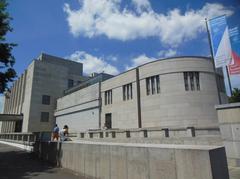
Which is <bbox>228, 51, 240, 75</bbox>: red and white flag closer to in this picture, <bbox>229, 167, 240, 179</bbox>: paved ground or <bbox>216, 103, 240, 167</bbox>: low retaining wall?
<bbox>216, 103, 240, 167</bbox>: low retaining wall

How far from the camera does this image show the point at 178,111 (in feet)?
79.5

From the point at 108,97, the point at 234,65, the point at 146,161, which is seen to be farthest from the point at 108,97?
the point at 146,161

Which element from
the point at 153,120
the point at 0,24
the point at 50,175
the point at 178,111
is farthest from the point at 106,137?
the point at 0,24

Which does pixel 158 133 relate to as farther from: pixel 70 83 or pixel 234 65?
pixel 70 83

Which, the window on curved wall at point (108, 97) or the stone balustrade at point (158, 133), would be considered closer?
the stone balustrade at point (158, 133)

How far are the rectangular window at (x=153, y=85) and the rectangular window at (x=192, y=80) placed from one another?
12.1 ft

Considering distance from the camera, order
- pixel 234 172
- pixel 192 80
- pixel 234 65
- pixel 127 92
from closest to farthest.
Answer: pixel 234 172 → pixel 234 65 → pixel 192 80 → pixel 127 92

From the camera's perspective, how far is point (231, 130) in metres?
8.24

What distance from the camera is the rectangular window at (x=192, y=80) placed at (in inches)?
985

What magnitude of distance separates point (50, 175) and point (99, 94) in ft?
86.4

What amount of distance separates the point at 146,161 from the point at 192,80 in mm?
21968

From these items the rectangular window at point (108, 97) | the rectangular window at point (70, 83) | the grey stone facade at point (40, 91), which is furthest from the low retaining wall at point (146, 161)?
the rectangular window at point (70, 83)

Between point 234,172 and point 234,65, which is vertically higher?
point 234,65

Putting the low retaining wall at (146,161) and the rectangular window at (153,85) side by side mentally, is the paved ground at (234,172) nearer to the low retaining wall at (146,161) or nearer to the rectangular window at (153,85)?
the low retaining wall at (146,161)
